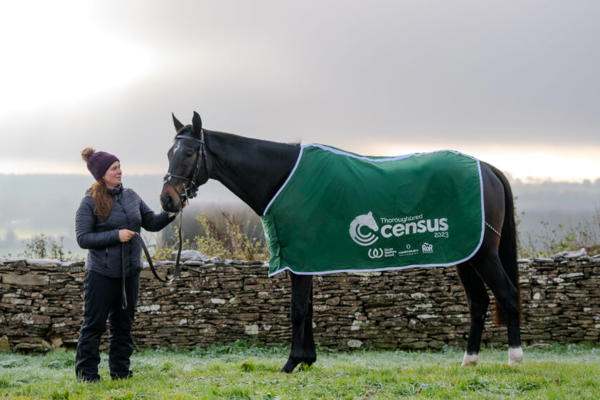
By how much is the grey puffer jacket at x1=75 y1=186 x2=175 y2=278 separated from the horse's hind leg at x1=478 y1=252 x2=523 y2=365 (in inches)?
142

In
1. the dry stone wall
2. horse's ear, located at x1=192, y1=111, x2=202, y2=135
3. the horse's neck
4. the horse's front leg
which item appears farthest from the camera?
the dry stone wall

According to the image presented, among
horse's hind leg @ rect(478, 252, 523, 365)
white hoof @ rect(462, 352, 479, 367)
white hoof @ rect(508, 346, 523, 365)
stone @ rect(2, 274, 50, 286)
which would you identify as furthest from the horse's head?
stone @ rect(2, 274, 50, 286)

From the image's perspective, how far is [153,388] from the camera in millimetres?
5527

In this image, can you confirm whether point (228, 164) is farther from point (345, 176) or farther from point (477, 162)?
point (477, 162)

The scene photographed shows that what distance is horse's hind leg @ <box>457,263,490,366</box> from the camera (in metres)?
6.73

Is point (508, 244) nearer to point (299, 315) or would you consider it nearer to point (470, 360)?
point (470, 360)

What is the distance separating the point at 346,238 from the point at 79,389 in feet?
9.61

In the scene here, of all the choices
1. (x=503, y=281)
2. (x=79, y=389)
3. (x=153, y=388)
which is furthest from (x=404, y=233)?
(x=79, y=389)

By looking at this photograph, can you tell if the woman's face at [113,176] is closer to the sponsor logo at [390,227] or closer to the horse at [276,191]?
the horse at [276,191]

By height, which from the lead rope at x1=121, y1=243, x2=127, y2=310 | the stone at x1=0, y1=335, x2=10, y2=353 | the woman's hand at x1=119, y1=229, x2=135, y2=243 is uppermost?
the woman's hand at x1=119, y1=229, x2=135, y2=243

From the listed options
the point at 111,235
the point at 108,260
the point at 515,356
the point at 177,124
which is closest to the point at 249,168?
the point at 177,124

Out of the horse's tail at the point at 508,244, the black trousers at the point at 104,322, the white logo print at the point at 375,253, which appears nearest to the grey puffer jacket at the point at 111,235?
the black trousers at the point at 104,322

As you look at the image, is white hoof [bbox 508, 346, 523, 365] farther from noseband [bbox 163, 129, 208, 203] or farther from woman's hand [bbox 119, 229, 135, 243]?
woman's hand [bbox 119, 229, 135, 243]

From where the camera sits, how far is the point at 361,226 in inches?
251
